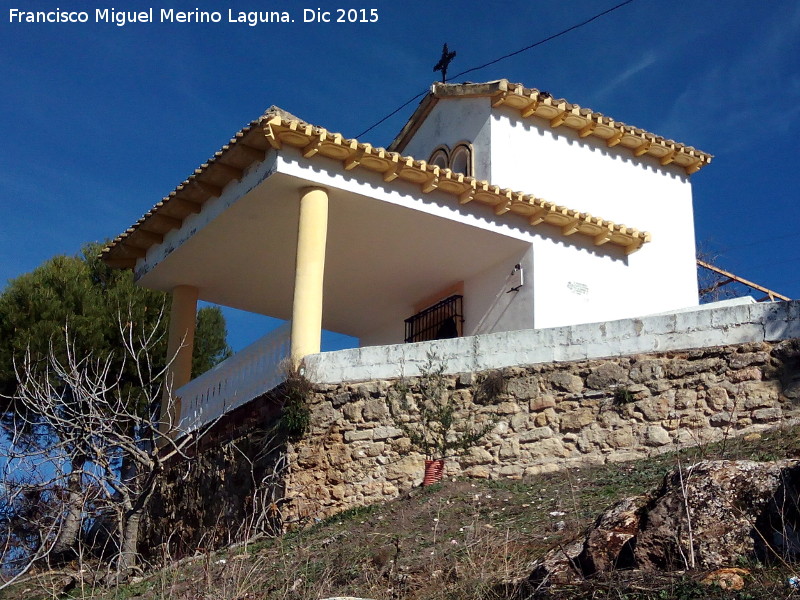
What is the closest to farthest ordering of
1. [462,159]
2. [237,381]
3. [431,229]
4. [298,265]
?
[298,265]
[237,381]
[431,229]
[462,159]

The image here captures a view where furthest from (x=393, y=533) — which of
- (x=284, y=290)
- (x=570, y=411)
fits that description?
(x=284, y=290)

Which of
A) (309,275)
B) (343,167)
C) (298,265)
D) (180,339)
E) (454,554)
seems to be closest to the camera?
(454,554)

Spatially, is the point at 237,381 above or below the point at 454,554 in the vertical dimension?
above

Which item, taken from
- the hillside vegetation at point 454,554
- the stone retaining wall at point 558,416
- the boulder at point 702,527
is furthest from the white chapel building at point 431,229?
the boulder at point 702,527

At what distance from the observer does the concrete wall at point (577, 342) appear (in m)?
10.8

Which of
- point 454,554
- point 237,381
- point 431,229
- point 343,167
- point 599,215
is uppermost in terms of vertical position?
point 599,215

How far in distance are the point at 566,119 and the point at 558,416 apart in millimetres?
6584

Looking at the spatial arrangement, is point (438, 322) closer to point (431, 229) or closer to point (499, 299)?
point (499, 299)

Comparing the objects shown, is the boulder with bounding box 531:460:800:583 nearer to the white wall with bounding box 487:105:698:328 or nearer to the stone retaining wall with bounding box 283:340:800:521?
the stone retaining wall with bounding box 283:340:800:521

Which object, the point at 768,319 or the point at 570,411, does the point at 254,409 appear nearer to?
the point at 570,411

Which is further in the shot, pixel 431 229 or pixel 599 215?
pixel 599 215

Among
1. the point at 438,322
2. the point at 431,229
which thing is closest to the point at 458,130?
the point at 438,322

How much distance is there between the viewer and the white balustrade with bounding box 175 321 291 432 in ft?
40.3

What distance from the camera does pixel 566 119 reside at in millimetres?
16141
